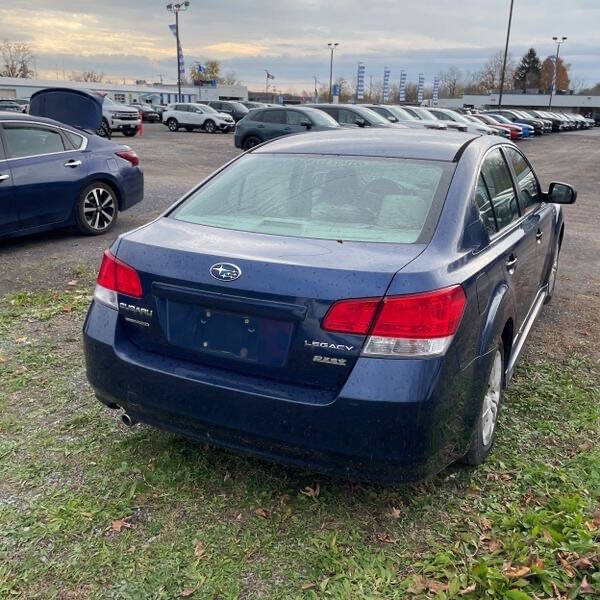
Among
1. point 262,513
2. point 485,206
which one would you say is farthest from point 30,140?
point 262,513

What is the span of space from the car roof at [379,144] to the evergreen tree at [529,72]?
122m

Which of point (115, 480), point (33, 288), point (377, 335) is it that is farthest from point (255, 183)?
point (33, 288)

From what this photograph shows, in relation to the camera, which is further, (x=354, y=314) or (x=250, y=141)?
(x=250, y=141)

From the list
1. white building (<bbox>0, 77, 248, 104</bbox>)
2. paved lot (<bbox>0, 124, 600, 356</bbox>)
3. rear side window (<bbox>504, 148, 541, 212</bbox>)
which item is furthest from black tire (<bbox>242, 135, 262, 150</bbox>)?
white building (<bbox>0, 77, 248, 104</bbox>)

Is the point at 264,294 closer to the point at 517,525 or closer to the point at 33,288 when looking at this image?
the point at 517,525

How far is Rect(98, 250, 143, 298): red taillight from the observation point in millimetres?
2688

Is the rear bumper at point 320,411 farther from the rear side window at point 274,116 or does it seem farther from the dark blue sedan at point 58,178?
the rear side window at point 274,116

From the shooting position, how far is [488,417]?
3076 mm

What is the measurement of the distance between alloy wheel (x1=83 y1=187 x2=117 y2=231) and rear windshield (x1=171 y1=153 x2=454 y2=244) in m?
4.66

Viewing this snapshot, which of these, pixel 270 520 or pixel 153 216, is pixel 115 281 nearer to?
pixel 270 520

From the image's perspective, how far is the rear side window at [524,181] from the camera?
4.05 metres

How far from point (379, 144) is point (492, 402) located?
1509 millimetres

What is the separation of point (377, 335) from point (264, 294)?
46 cm

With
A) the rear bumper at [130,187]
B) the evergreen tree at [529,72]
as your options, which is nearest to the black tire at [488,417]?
the rear bumper at [130,187]
